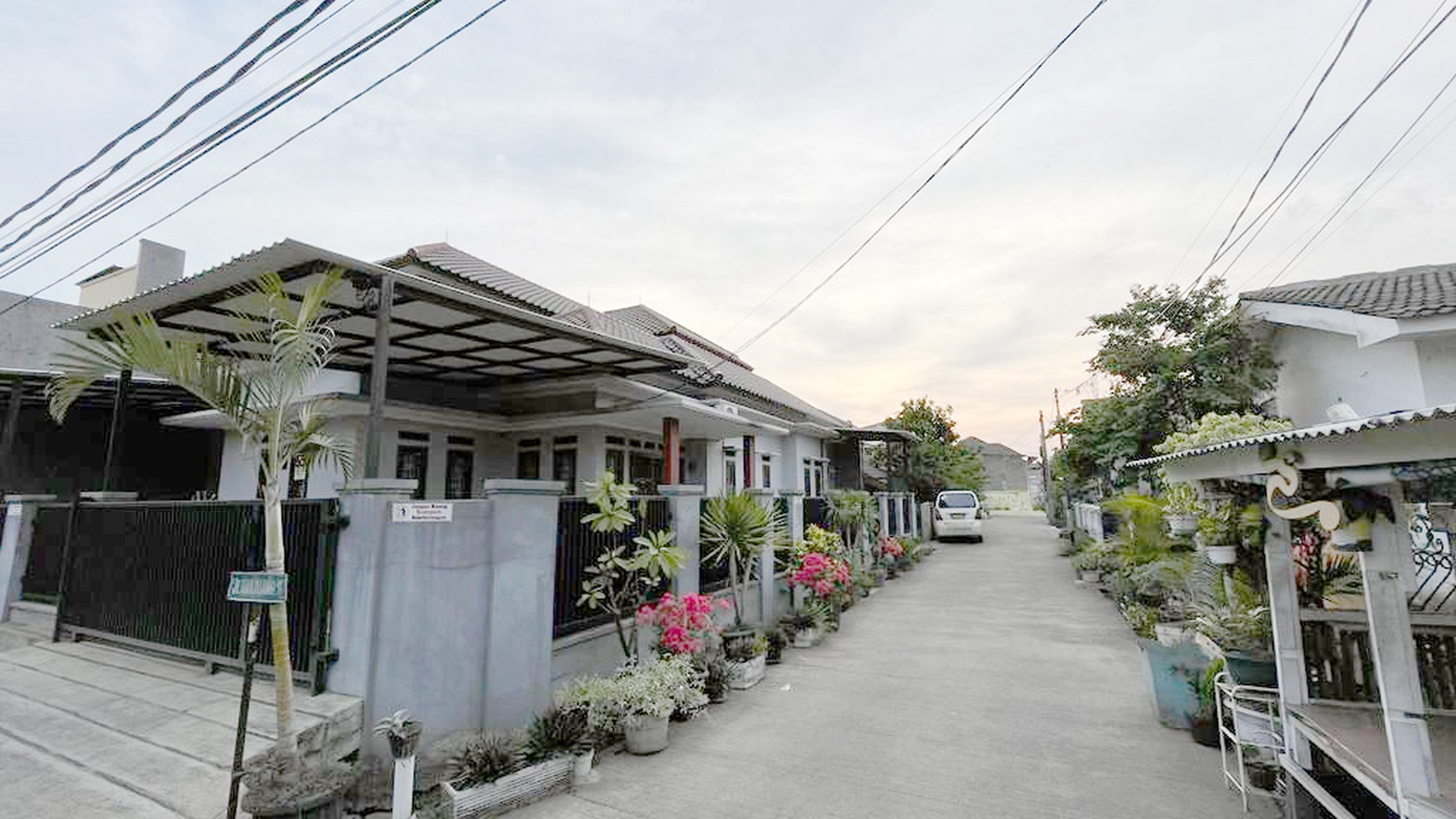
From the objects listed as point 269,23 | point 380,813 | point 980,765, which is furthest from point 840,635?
point 269,23

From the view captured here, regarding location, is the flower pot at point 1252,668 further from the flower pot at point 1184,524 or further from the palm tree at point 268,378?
the palm tree at point 268,378

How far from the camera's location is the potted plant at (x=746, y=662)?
629 cm

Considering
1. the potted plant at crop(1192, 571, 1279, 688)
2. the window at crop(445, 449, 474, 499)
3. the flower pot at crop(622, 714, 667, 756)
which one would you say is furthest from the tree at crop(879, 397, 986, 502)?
the flower pot at crop(622, 714, 667, 756)

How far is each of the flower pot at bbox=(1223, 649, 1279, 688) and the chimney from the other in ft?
64.0

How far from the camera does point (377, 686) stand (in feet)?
13.3

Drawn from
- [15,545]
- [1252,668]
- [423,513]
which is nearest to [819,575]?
[1252,668]

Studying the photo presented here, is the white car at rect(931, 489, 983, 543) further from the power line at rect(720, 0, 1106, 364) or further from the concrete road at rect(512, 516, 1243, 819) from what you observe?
A: the power line at rect(720, 0, 1106, 364)

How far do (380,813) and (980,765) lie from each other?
4252mm

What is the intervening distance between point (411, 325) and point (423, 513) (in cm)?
352

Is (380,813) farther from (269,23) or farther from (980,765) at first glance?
(269,23)

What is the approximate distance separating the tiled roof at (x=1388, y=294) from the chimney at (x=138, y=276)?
69.6 feet

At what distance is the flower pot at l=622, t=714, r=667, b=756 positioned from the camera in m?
4.67

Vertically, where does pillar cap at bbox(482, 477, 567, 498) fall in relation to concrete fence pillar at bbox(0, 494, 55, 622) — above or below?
above

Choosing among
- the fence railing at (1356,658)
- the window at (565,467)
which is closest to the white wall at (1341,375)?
the fence railing at (1356,658)
